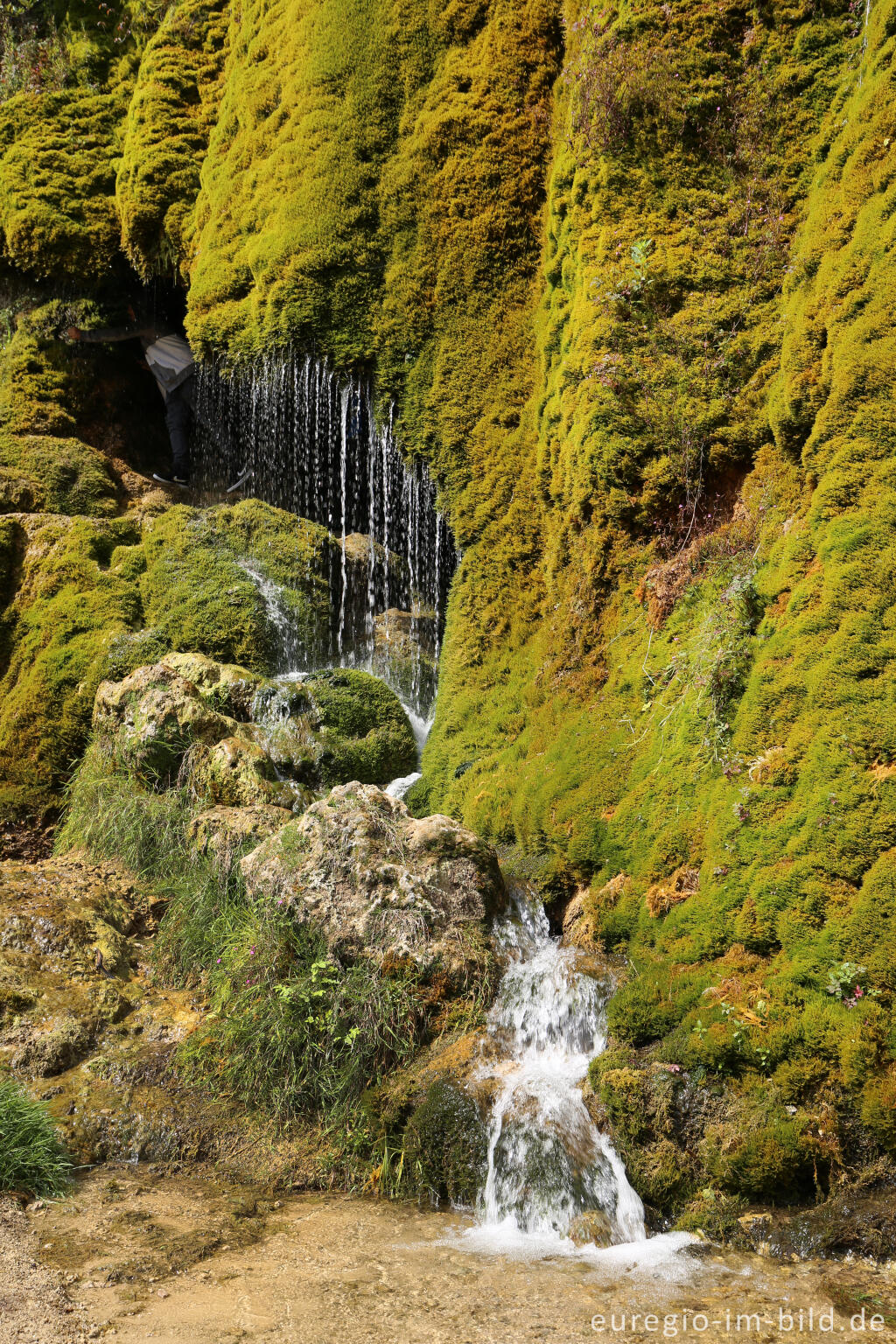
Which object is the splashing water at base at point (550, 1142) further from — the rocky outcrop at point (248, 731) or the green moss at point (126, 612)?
the green moss at point (126, 612)

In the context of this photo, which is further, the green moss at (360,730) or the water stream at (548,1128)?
the green moss at (360,730)

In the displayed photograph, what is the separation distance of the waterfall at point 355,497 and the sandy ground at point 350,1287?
592 cm

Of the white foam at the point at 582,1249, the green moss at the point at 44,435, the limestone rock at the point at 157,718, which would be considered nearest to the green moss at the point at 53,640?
the green moss at the point at 44,435

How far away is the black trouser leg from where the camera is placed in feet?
38.7

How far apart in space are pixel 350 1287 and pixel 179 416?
34.5 feet

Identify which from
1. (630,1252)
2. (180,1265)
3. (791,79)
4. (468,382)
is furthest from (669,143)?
(180,1265)

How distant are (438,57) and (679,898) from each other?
8425 millimetres

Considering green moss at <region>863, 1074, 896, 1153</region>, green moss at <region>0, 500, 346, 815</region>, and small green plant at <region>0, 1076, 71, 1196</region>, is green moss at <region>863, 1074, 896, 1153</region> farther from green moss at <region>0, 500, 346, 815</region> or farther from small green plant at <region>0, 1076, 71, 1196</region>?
green moss at <region>0, 500, 346, 815</region>

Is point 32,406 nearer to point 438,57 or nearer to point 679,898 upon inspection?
point 438,57

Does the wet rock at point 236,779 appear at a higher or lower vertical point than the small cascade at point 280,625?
lower

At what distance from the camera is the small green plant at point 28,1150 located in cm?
389

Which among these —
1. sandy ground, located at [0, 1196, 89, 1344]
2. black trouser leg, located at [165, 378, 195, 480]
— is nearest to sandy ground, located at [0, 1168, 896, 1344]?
sandy ground, located at [0, 1196, 89, 1344]

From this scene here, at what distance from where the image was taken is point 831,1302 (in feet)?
10.3

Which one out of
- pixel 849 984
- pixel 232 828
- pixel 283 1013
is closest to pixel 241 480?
pixel 232 828
